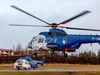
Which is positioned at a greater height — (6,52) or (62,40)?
(6,52)

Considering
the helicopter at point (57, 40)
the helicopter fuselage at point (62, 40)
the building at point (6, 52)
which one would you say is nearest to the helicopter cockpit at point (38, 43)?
the helicopter at point (57, 40)

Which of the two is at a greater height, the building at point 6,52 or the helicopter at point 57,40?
the building at point 6,52

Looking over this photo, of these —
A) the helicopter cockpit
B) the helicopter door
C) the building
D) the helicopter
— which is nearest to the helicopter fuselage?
the helicopter

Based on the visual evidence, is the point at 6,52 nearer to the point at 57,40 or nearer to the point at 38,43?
the point at 38,43

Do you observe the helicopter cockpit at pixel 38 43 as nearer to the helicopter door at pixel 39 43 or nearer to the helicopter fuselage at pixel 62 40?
the helicopter door at pixel 39 43

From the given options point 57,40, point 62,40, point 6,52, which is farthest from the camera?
point 6,52

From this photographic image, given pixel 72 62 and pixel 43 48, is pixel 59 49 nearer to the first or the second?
pixel 43 48

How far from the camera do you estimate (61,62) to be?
88312mm

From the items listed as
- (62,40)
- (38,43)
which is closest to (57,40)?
(62,40)

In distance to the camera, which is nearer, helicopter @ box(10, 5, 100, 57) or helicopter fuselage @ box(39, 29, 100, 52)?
helicopter fuselage @ box(39, 29, 100, 52)

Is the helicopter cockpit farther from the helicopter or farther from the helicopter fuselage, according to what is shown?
the helicopter fuselage

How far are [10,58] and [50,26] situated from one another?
1748cm

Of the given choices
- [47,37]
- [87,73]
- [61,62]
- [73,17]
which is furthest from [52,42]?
[87,73]

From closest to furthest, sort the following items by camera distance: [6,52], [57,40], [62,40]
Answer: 1. [57,40]
2. [62,40]
3. [6,52]
